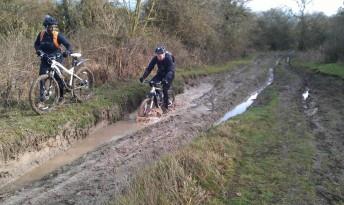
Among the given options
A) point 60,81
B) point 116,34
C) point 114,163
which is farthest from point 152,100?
point 116,34

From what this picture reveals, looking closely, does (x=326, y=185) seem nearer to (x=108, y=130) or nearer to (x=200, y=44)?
(x=108, y=130)

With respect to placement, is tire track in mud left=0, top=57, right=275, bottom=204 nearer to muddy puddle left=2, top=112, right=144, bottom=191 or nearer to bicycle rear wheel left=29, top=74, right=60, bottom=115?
muddy puddle left=2, top=112, right=144, bottom=191

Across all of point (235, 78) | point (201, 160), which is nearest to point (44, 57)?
point (201, 160)

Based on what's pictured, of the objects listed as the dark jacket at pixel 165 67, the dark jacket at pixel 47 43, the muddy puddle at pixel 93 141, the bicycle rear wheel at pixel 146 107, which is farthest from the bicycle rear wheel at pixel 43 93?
the dark jacket at pixel 165 67

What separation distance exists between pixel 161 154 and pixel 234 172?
7.35 feet

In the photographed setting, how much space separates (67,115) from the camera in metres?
10.6

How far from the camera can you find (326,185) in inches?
273

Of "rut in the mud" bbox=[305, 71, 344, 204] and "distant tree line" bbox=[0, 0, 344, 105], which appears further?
"distant tree line" bbox=[0, 0, 344, 105]

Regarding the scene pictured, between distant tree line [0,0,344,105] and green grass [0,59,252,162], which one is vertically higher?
distant tree line [0,0,344,105]

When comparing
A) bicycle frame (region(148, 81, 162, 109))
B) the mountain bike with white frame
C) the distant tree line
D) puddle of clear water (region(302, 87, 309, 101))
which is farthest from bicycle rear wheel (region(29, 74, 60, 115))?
puddle of clear water (region(302, 87, 309, 101))

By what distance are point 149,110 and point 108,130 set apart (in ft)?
5.31

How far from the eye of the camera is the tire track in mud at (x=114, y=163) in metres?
7.01

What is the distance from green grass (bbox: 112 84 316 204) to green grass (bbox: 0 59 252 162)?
3273 millimetres

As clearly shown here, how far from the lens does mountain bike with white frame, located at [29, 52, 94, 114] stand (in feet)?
34.0
